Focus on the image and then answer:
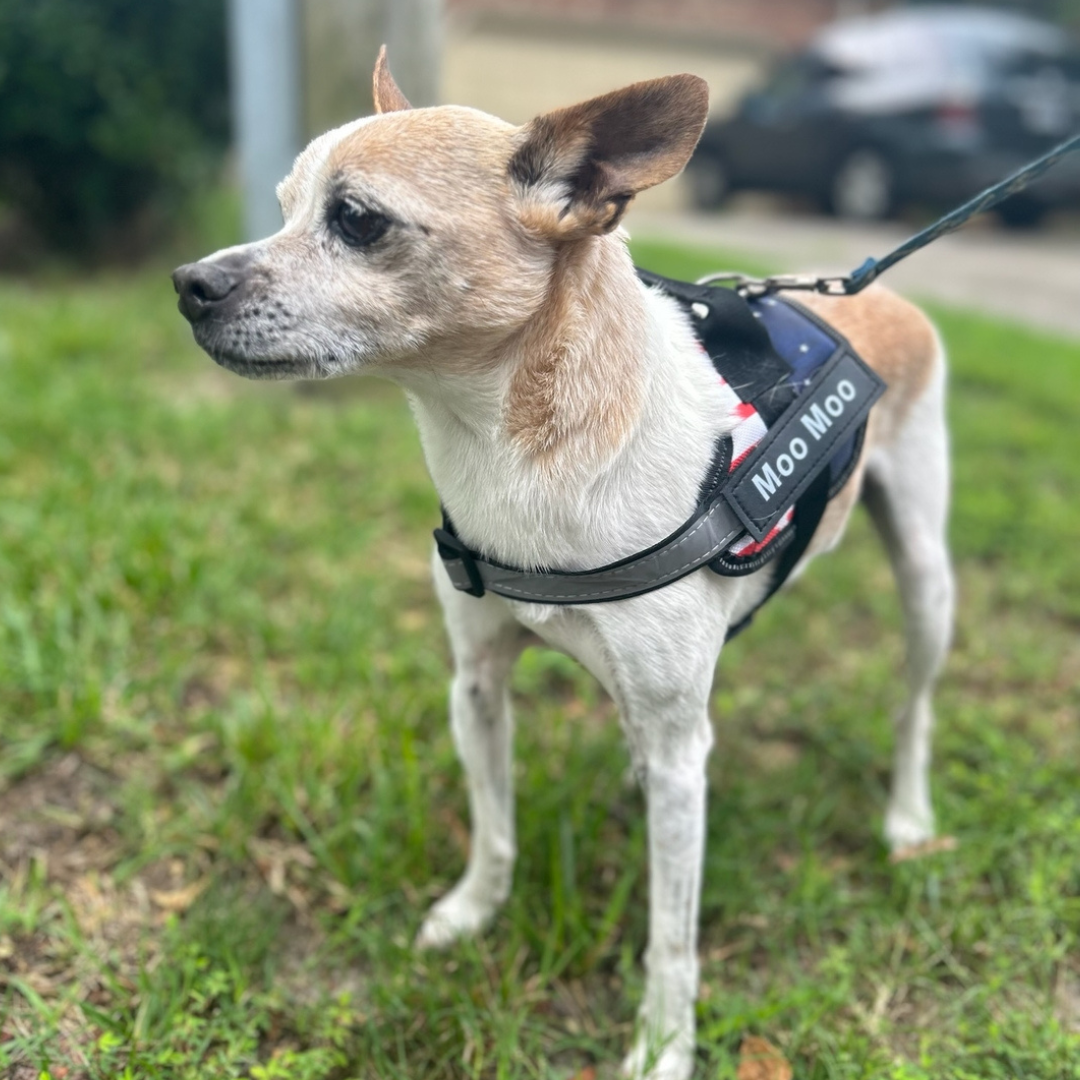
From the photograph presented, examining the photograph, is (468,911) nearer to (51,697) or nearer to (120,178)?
(51,697)

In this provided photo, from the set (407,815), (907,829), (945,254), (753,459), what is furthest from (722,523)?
(945,254)

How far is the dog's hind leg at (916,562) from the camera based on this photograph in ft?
7.88

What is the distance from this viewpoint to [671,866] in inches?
76.3

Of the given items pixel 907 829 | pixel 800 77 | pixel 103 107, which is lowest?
pixel 800 77

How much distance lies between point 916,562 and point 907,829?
716 millimetres

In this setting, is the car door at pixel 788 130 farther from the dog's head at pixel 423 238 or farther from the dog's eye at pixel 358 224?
the dog's eye at pixel 358 224

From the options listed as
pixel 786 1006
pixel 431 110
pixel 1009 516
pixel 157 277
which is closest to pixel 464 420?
pixel 431 110

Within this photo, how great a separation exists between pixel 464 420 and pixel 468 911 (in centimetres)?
120

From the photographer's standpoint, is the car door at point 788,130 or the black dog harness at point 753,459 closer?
the black dog harness at point 753,459

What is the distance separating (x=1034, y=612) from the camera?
365 cm

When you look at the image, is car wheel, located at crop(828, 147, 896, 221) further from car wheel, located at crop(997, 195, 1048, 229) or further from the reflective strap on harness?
the reflective strap on harness

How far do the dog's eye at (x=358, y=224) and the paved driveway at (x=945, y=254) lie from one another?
6312 millimetres

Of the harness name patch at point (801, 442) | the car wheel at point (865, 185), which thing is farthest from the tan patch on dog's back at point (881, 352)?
the car wheel at point (865, 185)

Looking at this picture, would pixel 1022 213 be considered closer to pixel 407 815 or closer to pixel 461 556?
pixel 407 815
